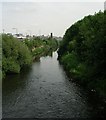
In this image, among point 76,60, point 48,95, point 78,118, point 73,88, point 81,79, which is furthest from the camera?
point 76,60

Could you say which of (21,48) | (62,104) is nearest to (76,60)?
(21,48)

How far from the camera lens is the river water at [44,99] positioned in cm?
2328

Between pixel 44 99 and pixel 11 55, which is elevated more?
pixel 11 55

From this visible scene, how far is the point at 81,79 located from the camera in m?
36.1

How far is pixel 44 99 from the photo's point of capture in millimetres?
28172

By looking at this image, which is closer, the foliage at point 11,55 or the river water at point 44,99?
the river water at point 44,99

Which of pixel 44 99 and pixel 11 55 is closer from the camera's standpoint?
pixel 44 99

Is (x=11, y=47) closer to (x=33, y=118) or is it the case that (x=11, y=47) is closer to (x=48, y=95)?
(x=48, y=95)

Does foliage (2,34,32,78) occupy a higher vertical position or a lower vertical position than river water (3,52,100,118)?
higher

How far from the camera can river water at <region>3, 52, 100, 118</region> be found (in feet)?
76.4

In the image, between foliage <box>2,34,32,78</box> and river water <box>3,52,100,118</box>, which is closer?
river water <box>3,52,100,118</box>

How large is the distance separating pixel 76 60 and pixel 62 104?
2312cm

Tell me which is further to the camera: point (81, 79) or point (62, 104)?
point (81, 79)

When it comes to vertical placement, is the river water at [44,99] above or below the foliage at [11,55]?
below
